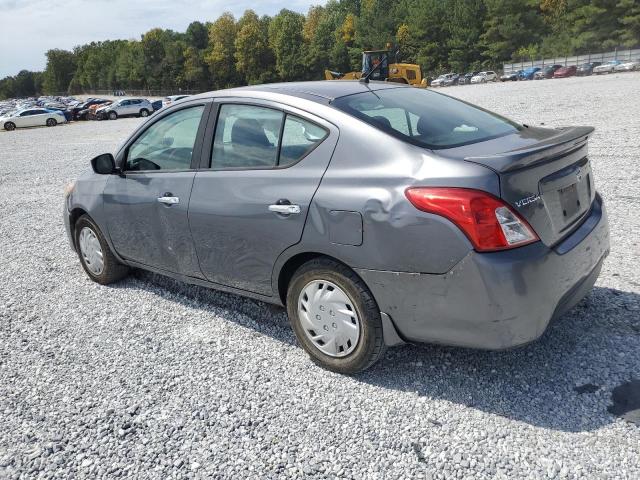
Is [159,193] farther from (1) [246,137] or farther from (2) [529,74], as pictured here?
(2) [529,74]

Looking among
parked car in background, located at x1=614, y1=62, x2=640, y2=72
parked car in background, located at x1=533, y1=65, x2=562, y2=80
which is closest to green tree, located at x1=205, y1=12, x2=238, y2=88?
parked car in background, located at x1=533, y1=65, x2=562, y2=80

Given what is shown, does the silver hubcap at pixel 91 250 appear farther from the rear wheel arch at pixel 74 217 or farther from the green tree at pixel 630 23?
the green tree at pixel 630 23

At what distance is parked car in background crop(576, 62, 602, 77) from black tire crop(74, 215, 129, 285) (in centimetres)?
5978

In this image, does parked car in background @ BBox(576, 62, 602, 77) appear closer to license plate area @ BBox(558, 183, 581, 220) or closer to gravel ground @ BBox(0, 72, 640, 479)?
gravel ground @ BBox(0, 72, 640, 479)

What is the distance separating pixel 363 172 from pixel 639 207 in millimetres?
4501

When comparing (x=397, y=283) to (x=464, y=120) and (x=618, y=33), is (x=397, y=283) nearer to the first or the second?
(x=464, y=120)

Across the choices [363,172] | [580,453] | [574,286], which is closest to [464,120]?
[363,172]

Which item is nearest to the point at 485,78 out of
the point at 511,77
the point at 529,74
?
the point at 511,77

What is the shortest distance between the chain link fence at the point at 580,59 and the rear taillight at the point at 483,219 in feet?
210

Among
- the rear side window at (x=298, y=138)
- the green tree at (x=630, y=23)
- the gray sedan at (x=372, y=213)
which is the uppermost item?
the green tree at (x=630, y=23)

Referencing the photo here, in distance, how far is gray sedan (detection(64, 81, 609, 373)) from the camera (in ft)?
9.06

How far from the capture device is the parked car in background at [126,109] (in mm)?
43000

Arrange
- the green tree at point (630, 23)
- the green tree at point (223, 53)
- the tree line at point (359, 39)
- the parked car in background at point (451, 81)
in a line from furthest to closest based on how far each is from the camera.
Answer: the green tree at point (223, 53)
the tree line at point (359, 39)
the parked car in background at point (451, 81)
the green tree at point (630, 23)

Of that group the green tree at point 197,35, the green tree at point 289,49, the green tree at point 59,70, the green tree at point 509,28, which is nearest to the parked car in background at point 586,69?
the green tree at point 509,28
